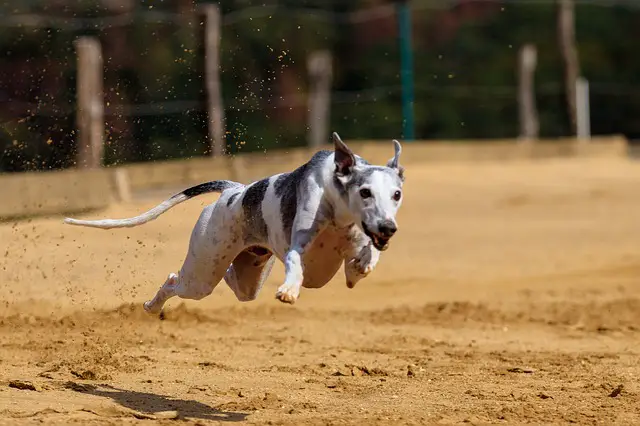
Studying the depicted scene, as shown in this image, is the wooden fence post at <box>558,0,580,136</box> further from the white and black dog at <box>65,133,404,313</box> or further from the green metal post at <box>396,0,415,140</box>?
the white and black dog at <box>65,133,404,313</box>

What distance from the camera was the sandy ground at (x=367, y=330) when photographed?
262 inches

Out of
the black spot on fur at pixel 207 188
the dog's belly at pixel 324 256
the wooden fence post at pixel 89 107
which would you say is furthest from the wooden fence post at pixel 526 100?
the dog's belly at pixel 324 256

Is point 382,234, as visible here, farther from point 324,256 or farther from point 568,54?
point 568,54

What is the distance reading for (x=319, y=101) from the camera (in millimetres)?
18812

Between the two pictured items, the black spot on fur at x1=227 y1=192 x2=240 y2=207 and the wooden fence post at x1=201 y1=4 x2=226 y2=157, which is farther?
the wooden fence post at x1=201 y1=4 x2=226 y2=157

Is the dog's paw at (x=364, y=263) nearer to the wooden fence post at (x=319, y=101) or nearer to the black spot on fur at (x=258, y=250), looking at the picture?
the black spot on fur at (x=258, y=250)

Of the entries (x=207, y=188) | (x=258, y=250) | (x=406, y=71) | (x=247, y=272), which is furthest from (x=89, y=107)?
(x=258, y=250)

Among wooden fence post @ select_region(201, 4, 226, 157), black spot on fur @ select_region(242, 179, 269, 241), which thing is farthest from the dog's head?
wooden fence post @ select_region(201, 4, 226, 157)

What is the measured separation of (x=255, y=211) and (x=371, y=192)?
1.02 metres

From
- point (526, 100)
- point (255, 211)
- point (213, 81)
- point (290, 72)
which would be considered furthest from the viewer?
point (290, 72)

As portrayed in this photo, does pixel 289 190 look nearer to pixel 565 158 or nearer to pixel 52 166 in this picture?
pixel 52 166

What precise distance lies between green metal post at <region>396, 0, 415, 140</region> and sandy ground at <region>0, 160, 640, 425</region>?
2523 millimetres

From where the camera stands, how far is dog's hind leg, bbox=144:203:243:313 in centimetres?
705

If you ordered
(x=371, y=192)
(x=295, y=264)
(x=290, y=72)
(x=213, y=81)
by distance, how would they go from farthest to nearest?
(x=290, y=72)
(x=213, y=81)
(x=295, y=264)
(x=371, y=192)
